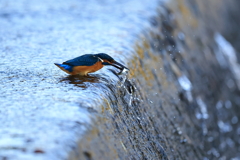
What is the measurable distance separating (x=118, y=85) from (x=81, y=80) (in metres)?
0.32

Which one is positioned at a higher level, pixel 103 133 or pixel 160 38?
pixel 103 133

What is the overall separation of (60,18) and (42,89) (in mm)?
3259

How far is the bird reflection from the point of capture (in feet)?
11.0

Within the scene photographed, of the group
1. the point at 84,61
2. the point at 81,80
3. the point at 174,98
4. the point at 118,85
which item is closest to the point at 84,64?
the point at 84,61

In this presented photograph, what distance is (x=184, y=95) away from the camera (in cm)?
562

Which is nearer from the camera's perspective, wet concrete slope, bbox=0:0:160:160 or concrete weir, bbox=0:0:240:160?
wet concrete slope, bbox=0:0:160:160

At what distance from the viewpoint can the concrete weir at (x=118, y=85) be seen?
2506mm

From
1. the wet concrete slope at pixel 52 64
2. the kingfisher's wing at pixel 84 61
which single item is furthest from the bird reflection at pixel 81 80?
the kingfisher's wing at pixel 84 61

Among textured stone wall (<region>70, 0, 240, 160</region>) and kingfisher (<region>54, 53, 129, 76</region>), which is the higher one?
kingfisher (<region>54, 53, 129, 76</region>)

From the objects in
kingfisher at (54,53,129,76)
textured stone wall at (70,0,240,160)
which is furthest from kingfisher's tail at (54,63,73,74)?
textured stone wall at (70,0,240,160)

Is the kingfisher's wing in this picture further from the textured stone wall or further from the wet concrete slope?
the textured stone wall

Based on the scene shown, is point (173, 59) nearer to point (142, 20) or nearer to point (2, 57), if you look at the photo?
point (142, 20)

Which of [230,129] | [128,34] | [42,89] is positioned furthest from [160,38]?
[42,89]

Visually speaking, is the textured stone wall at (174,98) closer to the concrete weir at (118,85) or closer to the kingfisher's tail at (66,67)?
the concrete weir at (118,85)
